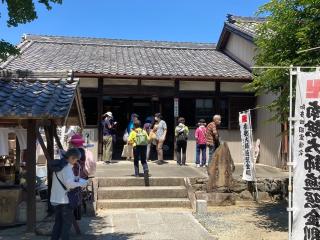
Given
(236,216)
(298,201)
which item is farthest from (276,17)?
(236,216)

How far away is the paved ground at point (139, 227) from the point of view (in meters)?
8.50

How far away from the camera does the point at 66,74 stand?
349 inches

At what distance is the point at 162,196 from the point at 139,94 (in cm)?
608

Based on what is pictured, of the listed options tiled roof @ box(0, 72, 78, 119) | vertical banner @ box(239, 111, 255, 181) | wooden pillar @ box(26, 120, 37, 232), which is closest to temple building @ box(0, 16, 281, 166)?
vertical banner @ box(239, 111, 255, 181)

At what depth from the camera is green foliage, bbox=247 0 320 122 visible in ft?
27.2

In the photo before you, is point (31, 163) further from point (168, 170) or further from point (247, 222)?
point (168, 170)

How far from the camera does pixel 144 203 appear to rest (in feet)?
38.1

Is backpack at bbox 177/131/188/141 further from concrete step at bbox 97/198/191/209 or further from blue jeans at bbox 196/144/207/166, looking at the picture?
concrete step at bbox 97/198/191/209

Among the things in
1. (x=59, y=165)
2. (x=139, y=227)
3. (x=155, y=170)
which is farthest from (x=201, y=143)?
(x=59, y=165)

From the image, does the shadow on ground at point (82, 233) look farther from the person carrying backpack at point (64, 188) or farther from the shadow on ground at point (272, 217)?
the shadow on ground at point (272, 217)

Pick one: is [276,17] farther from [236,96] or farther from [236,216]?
[236,96]

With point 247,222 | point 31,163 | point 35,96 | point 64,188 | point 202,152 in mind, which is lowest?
point 247,222

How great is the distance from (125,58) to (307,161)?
14202mm

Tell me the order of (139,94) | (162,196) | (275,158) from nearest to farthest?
(162,196) → (275,158) → (139,94)
